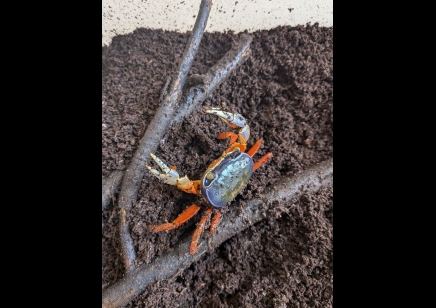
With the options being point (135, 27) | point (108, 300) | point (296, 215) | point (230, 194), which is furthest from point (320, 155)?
point (135, 27)

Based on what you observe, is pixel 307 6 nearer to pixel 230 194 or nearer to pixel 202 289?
pixel 230 194

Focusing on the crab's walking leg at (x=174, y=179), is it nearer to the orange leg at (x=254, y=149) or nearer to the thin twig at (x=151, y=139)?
the thin twig at (x=151, y=139)

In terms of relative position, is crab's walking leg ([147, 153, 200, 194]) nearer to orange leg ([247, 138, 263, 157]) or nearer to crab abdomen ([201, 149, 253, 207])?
crab abdomen ([201, 149, 253, 207])

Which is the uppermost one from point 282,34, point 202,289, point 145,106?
point 282,34

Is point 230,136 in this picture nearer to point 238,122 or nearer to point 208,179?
point 238,122

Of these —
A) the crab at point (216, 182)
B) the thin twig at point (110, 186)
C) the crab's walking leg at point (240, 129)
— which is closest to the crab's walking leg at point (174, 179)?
the crab at point (216, 182)

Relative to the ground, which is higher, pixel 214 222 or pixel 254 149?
pixel 254 149

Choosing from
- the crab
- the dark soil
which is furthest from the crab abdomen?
the dark soil

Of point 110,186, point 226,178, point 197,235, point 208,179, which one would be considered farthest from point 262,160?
point 110,186
